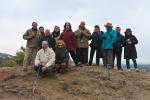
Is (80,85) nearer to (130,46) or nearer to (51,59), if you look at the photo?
(51,59)

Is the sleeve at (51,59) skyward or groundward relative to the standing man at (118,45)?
groundward

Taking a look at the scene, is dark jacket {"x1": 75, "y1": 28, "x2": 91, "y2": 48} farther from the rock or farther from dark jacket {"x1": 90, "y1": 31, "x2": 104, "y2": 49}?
the rock

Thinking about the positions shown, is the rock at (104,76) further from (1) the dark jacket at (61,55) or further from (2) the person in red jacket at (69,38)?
(1) the dark jacket at (61,55)

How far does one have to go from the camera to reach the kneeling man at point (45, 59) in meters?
18.4

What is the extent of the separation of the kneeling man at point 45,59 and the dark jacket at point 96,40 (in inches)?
95.4

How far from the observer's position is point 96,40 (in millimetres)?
20359

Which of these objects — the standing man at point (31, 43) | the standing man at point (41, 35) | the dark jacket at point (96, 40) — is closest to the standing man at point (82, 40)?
the dark jacket at point (96, 40)

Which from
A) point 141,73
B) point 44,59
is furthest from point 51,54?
point 141,73

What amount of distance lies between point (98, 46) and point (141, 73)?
8.83 ft

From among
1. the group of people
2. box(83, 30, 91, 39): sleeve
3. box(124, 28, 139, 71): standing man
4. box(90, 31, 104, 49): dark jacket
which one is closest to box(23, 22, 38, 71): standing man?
the group of people

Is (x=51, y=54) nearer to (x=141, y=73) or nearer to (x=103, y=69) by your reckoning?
(x=103, y=69)

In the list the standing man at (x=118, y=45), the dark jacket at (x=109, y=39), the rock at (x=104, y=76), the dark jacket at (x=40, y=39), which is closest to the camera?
the dark jacket at (x=40, y=39)

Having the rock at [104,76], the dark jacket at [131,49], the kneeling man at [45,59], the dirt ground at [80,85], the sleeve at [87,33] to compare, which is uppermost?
the sleeve at [87,33]

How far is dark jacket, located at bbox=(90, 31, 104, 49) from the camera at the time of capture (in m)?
20.4
